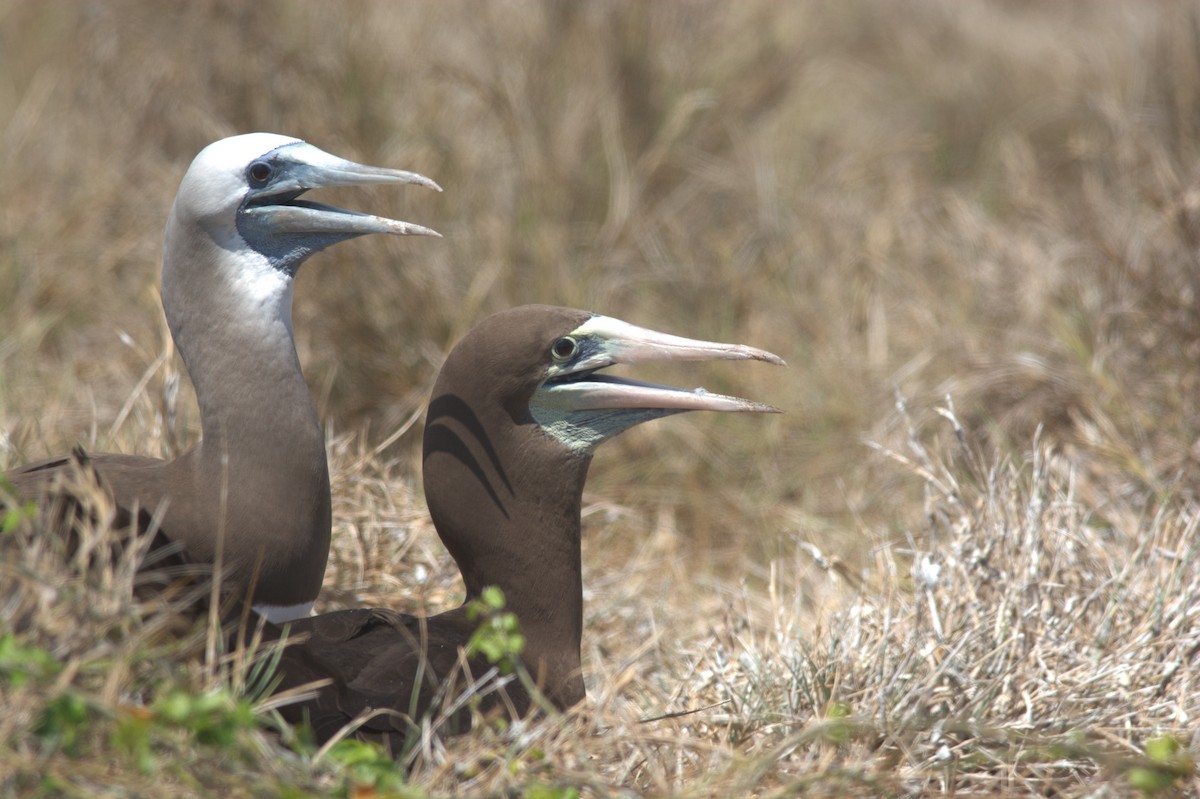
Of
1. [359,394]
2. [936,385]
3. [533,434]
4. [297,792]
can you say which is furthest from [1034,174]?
[297,792]

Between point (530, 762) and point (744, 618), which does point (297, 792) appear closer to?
point (530, 762)

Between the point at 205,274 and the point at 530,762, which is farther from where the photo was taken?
the point at 205,274

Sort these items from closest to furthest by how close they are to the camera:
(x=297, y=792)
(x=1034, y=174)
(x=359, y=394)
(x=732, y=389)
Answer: (x=297, y=792)
(x=359, y=394)
(x=732, y=389)
(x=1034, y=174)

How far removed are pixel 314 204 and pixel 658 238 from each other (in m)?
3.58

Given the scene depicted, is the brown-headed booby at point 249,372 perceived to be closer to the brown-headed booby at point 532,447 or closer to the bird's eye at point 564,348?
the brown-headed booby at point 532,447

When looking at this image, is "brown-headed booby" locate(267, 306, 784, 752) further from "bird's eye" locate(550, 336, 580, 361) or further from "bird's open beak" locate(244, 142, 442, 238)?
"bird's open beak" locate(244, 142, 442, 238)

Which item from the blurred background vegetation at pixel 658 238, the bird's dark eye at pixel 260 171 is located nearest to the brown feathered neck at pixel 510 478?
the bird's dark eye at pixel 260 171

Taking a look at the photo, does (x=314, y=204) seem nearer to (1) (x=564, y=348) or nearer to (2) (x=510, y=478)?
(1) (x=564, y=348)

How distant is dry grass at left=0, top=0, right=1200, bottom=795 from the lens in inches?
120

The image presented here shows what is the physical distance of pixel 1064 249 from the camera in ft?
19.2

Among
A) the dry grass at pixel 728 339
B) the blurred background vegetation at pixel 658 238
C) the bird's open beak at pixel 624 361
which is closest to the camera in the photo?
the dry grass at pixel 728 339

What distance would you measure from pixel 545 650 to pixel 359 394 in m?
2.62

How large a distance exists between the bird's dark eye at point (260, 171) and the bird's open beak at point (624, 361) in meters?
0.81

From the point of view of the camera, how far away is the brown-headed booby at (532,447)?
10.6 ft
